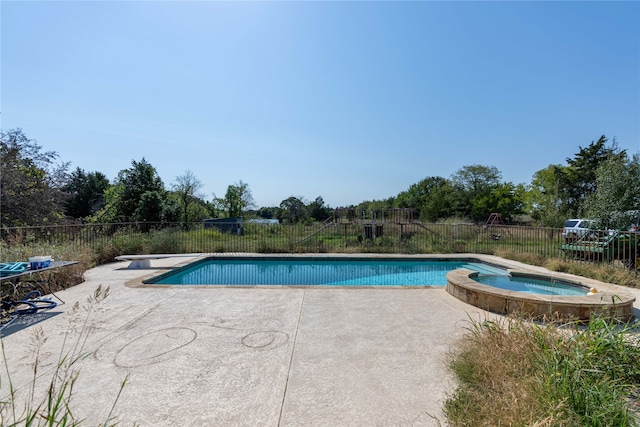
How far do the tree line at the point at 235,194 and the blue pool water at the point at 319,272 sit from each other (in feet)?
17.2

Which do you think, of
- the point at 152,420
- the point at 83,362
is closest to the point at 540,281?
the point at 152,420

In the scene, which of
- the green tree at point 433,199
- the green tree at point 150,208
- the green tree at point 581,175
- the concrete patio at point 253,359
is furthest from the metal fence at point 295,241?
the green tree at point 433,199

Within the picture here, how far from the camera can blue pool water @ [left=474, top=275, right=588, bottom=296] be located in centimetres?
582

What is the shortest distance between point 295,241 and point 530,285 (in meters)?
7.42

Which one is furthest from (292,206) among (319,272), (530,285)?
(530,285)

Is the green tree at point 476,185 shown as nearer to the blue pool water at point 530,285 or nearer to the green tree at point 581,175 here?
the green tree at point 581,175

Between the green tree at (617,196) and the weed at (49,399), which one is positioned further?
the green tree at (617,196)

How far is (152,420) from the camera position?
1.99 m

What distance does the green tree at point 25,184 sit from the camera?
848 cm

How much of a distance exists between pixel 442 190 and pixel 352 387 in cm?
3709

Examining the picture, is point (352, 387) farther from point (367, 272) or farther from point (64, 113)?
point (64, 113)

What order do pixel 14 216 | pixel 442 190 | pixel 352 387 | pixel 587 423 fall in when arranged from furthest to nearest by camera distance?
pixel 442 190
pixel 14 216
pixel 352 387
pixel 587 423

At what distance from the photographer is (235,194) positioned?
1034 inches

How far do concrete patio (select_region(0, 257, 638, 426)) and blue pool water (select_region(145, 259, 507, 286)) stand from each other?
2.89 metres
